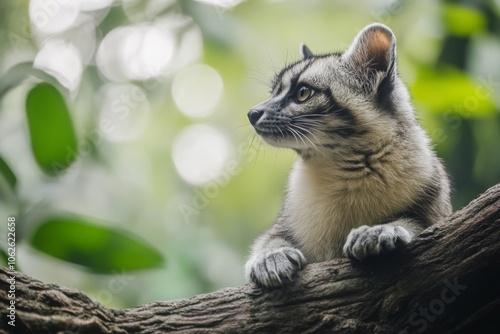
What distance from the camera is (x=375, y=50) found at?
5.00m

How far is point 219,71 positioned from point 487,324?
5713 millimetres

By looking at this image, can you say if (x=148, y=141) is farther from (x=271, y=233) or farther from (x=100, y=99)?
(x=271, y=233)

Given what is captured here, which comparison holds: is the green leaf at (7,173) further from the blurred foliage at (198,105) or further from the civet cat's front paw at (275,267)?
the civet cat's front paw at (275,267)

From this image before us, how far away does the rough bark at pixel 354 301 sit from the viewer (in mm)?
3334

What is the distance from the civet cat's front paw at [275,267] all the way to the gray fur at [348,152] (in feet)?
0.10

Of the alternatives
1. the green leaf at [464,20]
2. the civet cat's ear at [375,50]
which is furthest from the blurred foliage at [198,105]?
the civet cat's ear at [375,50]

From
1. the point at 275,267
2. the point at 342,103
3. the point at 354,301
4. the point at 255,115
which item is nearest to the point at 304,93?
the point at 342,103

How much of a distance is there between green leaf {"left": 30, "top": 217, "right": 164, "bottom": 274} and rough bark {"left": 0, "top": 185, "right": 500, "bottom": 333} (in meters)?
0.98

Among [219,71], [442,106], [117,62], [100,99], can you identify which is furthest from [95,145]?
[442,106]

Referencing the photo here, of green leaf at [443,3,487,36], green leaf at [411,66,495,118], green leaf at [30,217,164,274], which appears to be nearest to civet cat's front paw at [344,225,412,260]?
green leaf at [30,217,164,274]

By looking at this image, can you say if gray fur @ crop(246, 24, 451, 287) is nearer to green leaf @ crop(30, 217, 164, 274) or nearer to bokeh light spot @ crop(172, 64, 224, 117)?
green leaf @ crop(30, 217, 164, 274)

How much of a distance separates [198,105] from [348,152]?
14.1 feet

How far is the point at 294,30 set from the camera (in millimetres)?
8531

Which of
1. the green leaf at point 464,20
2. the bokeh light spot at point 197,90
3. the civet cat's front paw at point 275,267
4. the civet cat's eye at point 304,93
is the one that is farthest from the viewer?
the bokeh light spot at point 197,90
